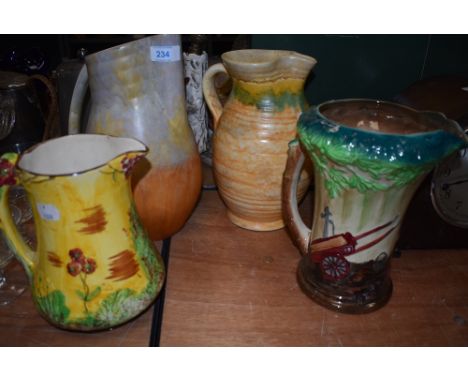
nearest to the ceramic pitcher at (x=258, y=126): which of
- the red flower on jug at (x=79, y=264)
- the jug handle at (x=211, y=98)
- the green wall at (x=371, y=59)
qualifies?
the jug handle at (x=211, y=98)

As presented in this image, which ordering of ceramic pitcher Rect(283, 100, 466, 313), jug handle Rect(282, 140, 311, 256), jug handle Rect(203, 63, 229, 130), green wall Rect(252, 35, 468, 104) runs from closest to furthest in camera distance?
ceramic pitcher Rect(283, 100, 466, 313) < jug handle Rect(282, 140, 311, 256) < jug handle Rect(203, 63, 229, 130) < green wall Rect(252, 35, 468, 104)

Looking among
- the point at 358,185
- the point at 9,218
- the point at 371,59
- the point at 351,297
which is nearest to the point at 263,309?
the point at 351,297

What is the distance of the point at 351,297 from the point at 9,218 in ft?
1.48

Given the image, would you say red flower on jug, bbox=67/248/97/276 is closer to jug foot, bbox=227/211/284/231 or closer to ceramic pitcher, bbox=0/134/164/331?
ceramic pitcher, bbox=0/134/164/331

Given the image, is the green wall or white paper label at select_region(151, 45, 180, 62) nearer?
white paper label at select_region(151, 45, 180, 62)

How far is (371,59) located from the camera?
A: 0.86 meters

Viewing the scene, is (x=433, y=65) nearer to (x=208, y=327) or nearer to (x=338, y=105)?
(x=338, y=105)

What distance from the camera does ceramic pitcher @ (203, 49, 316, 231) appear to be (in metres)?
0.63

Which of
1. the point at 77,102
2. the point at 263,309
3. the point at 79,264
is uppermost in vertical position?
the point at 77,102

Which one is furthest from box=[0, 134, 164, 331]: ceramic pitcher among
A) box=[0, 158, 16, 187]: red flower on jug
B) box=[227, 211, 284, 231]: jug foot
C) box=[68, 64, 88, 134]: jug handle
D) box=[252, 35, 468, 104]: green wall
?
box=[252, 35, 468, 104]: green wall

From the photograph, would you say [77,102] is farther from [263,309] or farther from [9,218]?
[263,309]

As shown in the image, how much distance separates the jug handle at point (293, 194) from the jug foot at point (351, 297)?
0.19ft

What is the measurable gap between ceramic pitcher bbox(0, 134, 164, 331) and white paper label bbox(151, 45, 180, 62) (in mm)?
137

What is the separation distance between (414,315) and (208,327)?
0.28 metres
